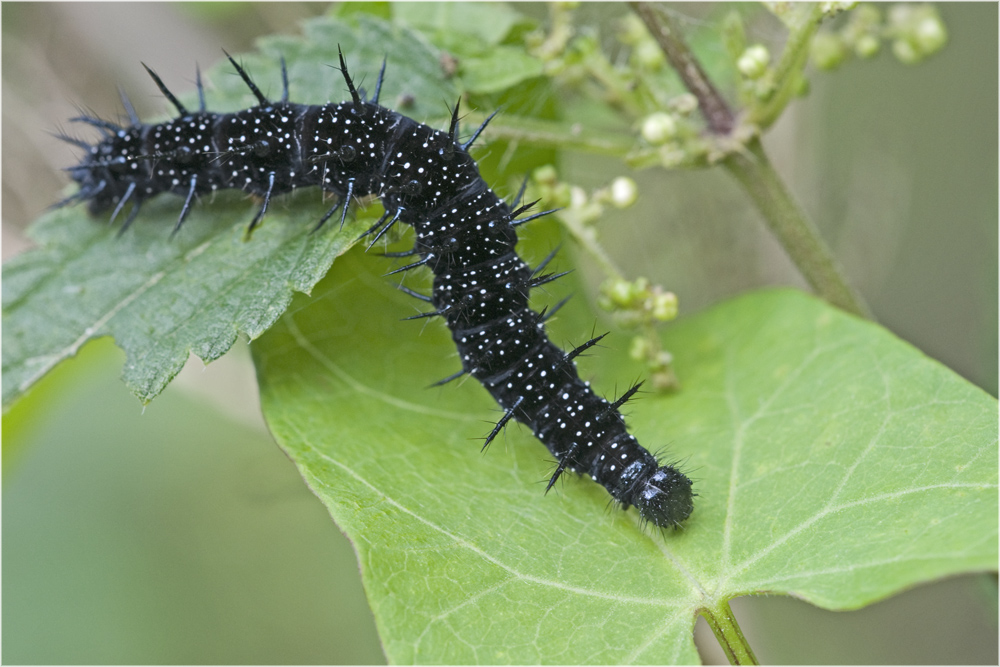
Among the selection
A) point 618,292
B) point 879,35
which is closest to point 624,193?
point 618,292

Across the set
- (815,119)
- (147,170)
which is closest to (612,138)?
(147,170)

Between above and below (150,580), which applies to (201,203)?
above

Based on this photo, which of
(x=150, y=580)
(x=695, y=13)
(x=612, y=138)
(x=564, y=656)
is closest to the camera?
(x=564, y=656)

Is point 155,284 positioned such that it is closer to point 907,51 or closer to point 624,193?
point 624,193

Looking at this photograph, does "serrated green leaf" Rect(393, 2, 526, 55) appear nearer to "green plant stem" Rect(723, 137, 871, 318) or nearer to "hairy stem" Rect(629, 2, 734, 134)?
"hairy stem" Rect(629, 2, 734, 134)

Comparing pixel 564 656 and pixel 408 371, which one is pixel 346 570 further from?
pixel 564 656
